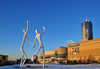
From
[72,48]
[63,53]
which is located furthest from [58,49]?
[72,48]

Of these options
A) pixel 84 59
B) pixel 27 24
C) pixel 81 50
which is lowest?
pixel 84 59

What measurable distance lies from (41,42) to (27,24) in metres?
4.01

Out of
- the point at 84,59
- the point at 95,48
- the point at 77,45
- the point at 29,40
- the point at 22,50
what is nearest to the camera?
the point at 22,50

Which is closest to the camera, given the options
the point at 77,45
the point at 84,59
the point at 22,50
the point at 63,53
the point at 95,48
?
the point at 22,50

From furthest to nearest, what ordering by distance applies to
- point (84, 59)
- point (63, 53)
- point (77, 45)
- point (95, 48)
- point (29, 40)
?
point (63, 53) → point (77, 45) → point (84, 59) → point (95, 48) → point (29, 40)

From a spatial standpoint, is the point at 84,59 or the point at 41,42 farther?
the point at 84,59

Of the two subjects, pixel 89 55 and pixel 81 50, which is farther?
pixel 81 50

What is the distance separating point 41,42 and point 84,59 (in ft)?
237

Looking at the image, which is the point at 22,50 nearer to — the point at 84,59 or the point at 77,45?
the point at 84,59

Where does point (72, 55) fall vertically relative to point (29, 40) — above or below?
below

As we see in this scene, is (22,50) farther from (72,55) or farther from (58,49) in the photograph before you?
(58,49)

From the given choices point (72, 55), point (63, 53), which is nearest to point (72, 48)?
point (72, 55)

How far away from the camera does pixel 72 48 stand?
100875 mm

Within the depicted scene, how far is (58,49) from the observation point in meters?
122
